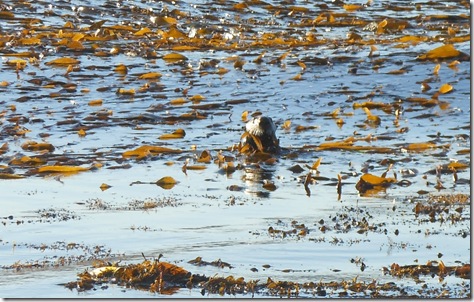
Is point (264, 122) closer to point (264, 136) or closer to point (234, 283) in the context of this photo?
point (264, 136)

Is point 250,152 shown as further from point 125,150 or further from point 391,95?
point 391,95

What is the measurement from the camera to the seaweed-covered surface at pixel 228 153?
4.94 m

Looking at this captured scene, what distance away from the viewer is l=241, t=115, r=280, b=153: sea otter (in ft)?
26.8

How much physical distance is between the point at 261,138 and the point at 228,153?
271 mm

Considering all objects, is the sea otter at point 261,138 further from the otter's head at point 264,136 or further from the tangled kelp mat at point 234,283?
the tangled kelp mat at point 234,283

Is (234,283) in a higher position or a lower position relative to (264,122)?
lower

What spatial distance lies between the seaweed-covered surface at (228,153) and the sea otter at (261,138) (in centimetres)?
7

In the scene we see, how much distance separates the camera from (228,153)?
8.23 metres

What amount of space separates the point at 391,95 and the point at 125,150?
3.12 metres

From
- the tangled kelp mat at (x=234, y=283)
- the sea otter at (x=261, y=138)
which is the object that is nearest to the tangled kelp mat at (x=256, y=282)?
the tangled kelp mat at (x=234, y=283)

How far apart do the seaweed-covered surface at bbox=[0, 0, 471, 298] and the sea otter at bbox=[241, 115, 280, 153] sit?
0.23 feet

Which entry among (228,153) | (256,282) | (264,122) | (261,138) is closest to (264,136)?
(261,138)

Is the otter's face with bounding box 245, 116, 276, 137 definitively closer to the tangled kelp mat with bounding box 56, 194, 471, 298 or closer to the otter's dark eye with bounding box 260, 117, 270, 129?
the otter's dark eye with bounding box 260, 117, 270, 129

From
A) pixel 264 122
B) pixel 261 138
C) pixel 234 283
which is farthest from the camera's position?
pixel 264 122
